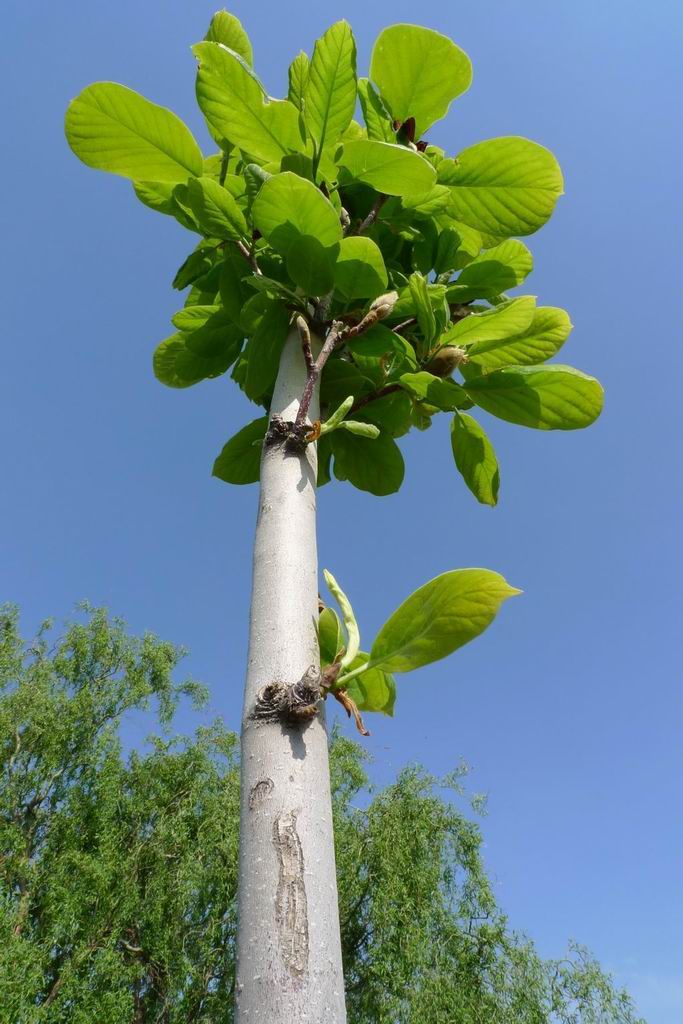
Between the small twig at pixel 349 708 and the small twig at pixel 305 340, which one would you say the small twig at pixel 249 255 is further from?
the small twig at pixel 349 708

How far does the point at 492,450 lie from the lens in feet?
3.63

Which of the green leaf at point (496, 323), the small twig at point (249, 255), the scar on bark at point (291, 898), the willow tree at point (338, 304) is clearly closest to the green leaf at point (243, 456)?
the willow tree at point (338, 304)

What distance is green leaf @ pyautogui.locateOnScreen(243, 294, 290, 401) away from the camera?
910 mm

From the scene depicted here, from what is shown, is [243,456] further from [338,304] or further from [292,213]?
[292,213]

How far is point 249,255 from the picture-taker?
96cm

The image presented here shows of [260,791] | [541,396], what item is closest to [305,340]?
[541,396]

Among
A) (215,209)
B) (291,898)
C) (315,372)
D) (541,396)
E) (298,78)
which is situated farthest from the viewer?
(298,78)

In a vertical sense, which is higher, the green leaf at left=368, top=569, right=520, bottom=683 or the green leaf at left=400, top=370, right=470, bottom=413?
the green leaf at left=400, top=370, right=470, bottom=413

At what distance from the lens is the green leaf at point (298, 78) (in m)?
1.10

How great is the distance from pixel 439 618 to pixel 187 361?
0.72 m

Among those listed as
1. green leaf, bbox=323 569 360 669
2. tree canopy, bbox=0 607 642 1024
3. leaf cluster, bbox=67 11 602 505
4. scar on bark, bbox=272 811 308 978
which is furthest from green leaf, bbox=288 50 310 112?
tree canopy, bbox=0 607 642 1024

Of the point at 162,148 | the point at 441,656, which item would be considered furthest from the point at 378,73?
the point at 441,656

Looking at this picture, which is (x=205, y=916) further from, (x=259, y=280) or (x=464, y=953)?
Result: (x=259, y=280)

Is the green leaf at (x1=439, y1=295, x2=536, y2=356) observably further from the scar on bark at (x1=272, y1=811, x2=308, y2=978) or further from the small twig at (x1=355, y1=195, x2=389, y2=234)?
the scar on bark at (x1=272, y1=811, x2=308, y2=978)
